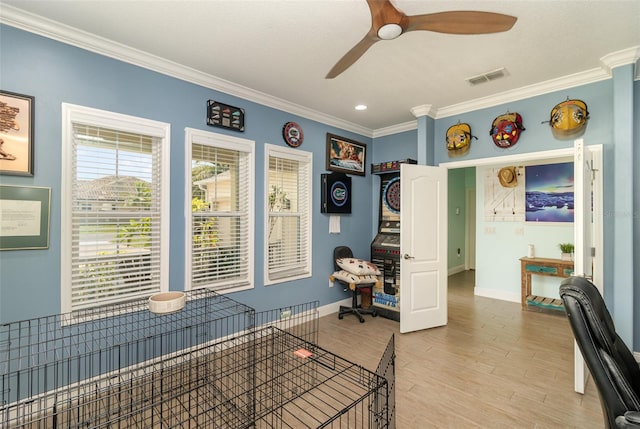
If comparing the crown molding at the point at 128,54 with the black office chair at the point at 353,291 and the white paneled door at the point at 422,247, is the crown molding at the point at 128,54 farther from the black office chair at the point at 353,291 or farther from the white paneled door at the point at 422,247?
the black office chair at the point at 353,291

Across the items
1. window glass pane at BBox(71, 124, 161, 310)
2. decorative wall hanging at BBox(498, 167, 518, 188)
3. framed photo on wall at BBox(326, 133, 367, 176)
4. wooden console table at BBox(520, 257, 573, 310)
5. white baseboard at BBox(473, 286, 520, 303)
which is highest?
framed photo on wall at BBox(326, 133, 367, 176)

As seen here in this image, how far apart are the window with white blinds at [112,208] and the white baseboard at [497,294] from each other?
5.11 meters

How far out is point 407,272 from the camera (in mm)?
3668

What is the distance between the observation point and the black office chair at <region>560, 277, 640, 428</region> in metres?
1.23

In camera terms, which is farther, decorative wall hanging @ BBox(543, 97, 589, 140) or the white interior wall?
the white interior wall

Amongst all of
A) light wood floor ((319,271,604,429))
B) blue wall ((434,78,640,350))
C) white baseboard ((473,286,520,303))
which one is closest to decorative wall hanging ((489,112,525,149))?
blue wall ((434,78,640,350))

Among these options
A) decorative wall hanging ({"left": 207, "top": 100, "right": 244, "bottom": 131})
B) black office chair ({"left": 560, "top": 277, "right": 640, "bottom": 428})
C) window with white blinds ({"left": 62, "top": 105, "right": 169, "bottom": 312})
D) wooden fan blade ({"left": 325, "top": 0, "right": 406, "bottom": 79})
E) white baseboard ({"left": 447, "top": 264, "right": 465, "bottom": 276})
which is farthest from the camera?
white baseboard ({"left": 447, "top": 264, "right": 465, "bottom": 276})

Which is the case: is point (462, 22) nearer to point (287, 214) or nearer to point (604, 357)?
point (604, 357)

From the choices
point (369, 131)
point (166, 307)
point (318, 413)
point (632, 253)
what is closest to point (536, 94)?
point (632, 253)

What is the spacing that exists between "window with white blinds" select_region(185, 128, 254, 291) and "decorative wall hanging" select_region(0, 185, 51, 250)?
1.04 metres

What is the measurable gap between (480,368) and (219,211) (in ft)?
9.89

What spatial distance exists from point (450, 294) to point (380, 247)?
211 centimetres

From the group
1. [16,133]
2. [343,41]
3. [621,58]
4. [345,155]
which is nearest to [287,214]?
[345,155]

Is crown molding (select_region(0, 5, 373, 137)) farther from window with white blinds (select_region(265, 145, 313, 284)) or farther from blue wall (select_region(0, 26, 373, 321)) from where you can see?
window with white blinds (select_region(265, 145, 313, 284))
